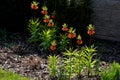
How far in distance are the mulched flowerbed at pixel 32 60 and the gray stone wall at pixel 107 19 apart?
1.54 ft

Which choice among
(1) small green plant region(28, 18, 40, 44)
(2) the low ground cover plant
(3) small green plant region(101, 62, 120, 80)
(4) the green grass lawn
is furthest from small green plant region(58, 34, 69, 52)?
(3) small green plant region(101, 62, 120, 80)

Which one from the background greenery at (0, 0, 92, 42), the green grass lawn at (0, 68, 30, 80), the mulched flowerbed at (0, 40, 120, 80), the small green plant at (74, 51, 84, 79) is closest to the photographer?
the small green plant at (74, 51, 84, 79)

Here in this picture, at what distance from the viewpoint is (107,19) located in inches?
295

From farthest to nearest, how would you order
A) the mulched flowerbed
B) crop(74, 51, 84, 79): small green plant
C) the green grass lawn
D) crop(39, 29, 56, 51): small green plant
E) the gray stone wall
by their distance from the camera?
the gray stone wall
crop(39, 29, 56, 51): small green plant
the mulched flowerbed
the green grass lawn
crop(74, 51, 84, 79): small green plant

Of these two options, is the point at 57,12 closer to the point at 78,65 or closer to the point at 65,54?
→ the point at 65,54

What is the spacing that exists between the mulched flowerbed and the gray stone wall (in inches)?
18.5

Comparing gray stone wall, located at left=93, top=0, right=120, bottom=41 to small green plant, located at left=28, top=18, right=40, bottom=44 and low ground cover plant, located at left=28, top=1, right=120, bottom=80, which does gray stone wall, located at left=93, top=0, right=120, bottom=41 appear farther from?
small green plant, located at left=28, top=18, right=40, bottom=44

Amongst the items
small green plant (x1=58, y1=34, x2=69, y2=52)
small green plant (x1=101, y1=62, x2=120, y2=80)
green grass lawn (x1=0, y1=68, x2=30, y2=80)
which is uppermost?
small green plant (x1=58, y1=34, x2=69, y2=52)

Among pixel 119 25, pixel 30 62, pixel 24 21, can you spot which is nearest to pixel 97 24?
pixel 119 25

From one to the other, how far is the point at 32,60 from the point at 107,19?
2189 millimetres

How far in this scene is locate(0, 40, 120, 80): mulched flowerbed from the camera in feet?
18.9

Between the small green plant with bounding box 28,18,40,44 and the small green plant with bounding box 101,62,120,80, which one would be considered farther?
the small green plant with bounding box 28,18,40,44

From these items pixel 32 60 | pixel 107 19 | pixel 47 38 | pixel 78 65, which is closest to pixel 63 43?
pixel 47 38

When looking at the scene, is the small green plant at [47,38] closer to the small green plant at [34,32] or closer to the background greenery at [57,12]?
the small green plant at [34,32]
